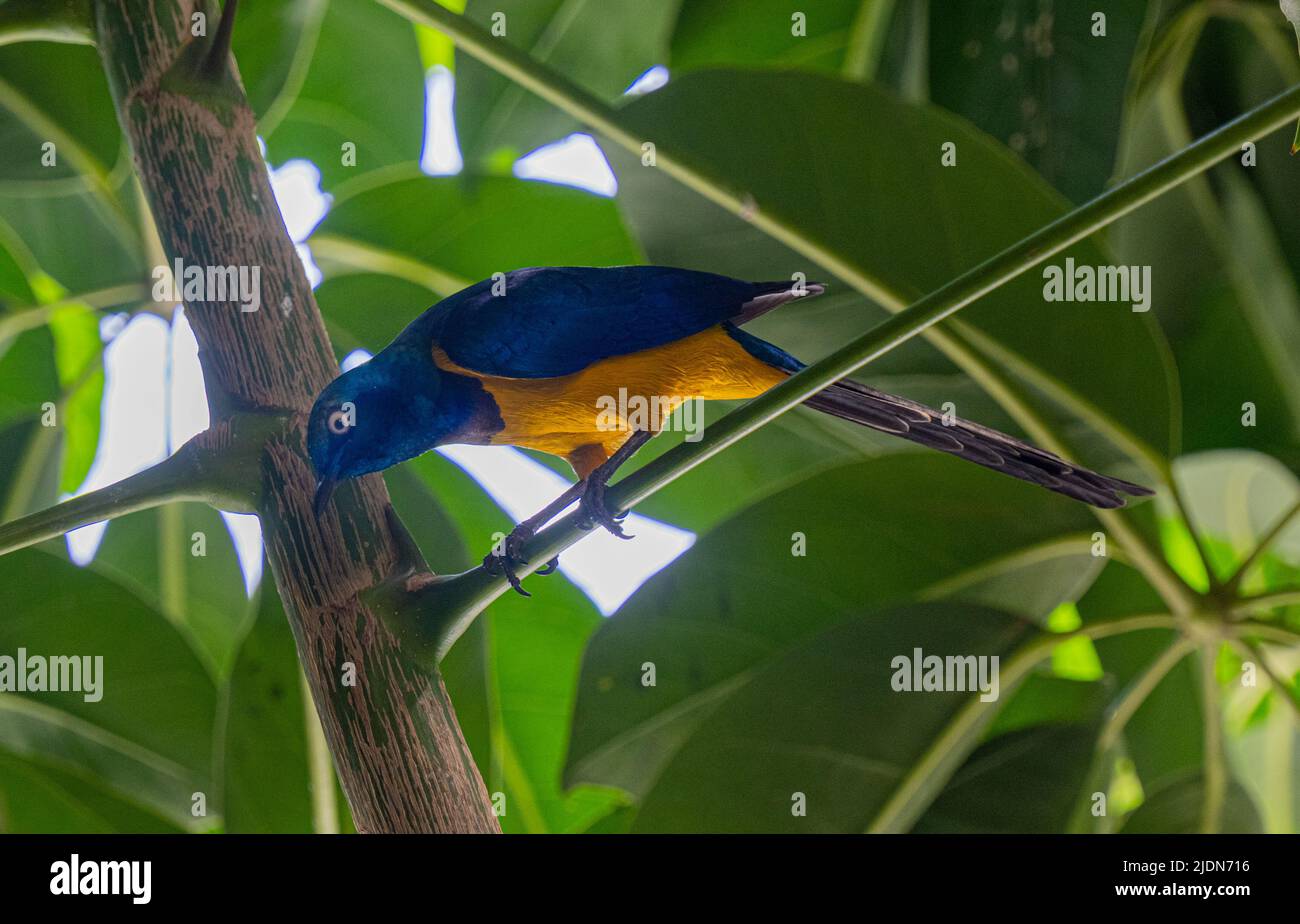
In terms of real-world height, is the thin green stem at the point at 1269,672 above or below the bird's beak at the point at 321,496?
below

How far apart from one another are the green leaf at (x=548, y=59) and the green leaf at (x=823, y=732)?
54cm

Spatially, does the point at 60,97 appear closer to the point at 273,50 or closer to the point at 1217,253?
the point at 273,50

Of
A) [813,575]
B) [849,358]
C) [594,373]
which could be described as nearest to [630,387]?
[594,373]

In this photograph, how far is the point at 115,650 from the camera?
3.64 feet

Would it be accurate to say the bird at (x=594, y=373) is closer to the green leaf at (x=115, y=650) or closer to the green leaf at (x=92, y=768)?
the green leaf at (x=115, y=650)

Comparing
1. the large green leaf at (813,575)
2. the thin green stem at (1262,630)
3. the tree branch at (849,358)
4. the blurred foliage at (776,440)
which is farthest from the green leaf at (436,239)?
the thin green stem at (1262,630)

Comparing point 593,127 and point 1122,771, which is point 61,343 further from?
point 1122,771

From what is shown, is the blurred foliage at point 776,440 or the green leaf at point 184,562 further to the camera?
the green leaf at point 184,562

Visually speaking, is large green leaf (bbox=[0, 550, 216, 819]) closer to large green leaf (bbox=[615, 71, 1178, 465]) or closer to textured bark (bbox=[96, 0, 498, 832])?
textured bark (bbox=[96, 0, 498, 832])

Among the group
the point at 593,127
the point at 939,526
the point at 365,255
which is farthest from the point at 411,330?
the point at 939,526

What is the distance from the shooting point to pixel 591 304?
3.78 ft

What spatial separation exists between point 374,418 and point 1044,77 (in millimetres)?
740

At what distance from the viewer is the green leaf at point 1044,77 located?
111 cm

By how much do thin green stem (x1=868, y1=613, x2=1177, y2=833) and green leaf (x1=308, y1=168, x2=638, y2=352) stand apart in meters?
0.54
